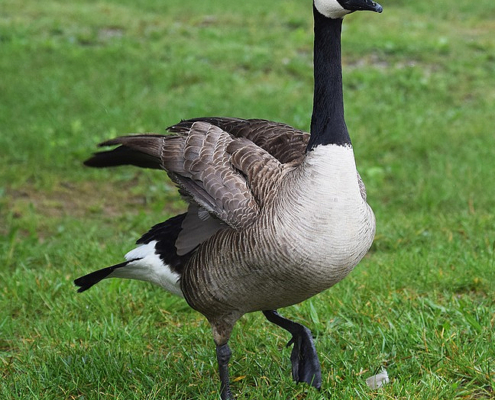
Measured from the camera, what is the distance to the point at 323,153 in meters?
3.46

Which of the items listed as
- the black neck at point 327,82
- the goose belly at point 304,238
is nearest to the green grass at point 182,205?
the goose belly at point 304,238

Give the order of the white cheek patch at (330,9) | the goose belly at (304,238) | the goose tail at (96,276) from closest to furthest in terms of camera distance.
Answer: the goose belly at (304,238) → the white cheek patch at (330,9) → the goose tail at (96,276)

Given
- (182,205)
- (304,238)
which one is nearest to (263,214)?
(304,238)

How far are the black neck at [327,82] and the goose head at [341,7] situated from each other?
4 cm

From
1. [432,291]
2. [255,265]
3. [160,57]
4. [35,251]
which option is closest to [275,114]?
[160,57]

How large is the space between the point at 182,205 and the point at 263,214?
378 centimetres

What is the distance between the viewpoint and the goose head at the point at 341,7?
3.35 m

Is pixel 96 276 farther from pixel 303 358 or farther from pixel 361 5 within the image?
pixel 361 5

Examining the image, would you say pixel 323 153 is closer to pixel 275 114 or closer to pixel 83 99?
pixel 275 114

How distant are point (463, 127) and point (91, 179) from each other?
4.34 metres

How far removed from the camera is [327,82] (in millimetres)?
3611

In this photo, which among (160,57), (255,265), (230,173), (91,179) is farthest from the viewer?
(160,57)

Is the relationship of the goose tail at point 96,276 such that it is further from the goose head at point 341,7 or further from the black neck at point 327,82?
the goose head at point 341,7

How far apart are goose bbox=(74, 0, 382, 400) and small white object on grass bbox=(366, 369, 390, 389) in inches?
10.4
